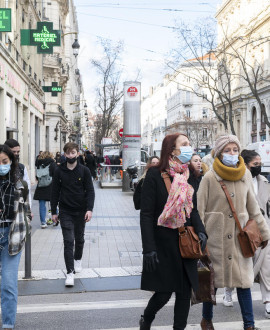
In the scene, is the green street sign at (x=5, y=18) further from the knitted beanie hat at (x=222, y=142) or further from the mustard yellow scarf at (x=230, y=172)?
the mustard yellow scarf at (x=230, y=172)

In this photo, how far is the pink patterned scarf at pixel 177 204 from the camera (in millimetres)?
3975

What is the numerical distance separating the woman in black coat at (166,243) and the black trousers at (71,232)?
Answer: 268 centimetres

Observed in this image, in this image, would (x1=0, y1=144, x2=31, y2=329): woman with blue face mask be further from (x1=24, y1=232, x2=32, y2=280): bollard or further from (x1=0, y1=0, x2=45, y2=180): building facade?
(x1=0, y1=0, x2=45, y2=180): building facade

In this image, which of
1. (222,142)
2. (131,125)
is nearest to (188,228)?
(222,142)

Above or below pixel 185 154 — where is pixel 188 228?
below

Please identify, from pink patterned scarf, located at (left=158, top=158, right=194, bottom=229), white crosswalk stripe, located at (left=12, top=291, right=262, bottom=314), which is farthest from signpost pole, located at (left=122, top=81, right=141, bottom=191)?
pink patterned scarf, located at (left=158, top=158, right=194, bottom=229)

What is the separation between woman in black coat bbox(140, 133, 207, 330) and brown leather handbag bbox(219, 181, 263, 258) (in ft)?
1.59

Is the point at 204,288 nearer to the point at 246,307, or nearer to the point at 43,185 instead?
the point at 246,307

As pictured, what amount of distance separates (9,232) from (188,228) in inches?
63.8

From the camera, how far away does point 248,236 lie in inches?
175

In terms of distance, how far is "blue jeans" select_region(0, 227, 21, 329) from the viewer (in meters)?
4.57

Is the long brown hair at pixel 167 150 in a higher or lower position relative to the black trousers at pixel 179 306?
higher

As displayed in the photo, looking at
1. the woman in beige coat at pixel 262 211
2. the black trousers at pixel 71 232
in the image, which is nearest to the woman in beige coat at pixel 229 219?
the woman in beige coat at pixel 262 211

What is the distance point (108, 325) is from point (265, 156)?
85.8 feet
